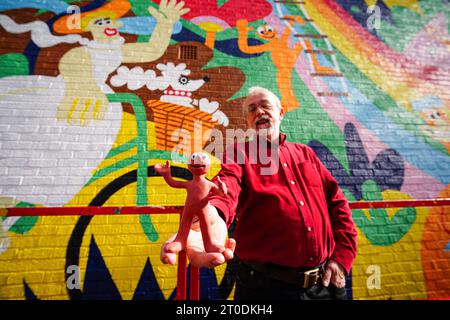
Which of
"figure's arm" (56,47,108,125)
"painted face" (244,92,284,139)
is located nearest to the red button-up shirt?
"painted face" (244,92,284,139)

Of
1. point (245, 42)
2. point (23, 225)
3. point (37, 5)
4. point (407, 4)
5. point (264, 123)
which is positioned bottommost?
point (23, 225)

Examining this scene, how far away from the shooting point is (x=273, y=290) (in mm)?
1165

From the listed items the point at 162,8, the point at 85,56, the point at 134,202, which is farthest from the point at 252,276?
the point at 162,8

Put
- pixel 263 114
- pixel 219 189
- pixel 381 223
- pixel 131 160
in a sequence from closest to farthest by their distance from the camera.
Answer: pixel 219 189, pixel 263 114, pixel 131 160, pixel 381 223

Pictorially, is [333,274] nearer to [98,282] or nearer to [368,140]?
[98,282]

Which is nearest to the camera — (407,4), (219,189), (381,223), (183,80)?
(219,189)

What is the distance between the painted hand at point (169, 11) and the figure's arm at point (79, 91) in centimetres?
92

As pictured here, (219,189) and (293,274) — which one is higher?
(219,189)

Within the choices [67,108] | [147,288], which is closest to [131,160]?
[67,108]

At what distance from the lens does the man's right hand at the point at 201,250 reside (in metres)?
0.68

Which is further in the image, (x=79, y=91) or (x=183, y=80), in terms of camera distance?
(x=183, y=80)

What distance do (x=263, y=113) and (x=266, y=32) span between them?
2210mm

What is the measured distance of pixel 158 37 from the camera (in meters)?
2.79
